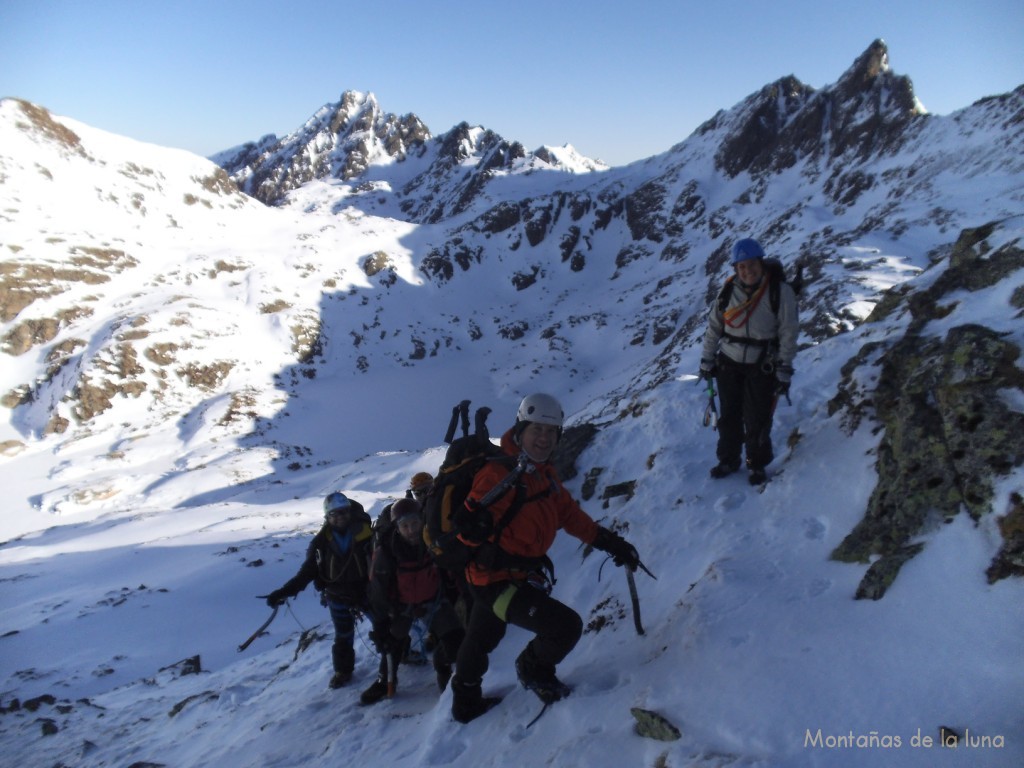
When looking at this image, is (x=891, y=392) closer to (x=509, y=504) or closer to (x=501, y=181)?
(x=509, y=504)

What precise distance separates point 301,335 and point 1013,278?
215ft

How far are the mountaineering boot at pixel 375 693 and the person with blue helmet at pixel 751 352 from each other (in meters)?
5.03

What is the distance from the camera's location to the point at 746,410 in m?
6.31

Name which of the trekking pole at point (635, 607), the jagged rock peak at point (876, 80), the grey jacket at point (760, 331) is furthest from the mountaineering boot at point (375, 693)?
the jagged rock peak at point (876, 80)

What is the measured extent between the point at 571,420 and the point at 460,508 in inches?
841

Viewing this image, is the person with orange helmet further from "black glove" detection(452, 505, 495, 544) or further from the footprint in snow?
the footprint in snow

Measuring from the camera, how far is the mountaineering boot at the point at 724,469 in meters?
6.79

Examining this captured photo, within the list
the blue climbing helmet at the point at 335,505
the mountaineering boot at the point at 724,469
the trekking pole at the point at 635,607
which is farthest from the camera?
the mountaineering boot at the point at 724,469

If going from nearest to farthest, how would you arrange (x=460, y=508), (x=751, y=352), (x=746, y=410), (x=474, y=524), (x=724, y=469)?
1. (x=474, y=524)
2. (x=460, y=508)
3. (x=751, y=352)
4. (x=746, y=410)
5. (x=724, y=469)

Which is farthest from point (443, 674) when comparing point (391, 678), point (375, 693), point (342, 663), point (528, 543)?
point (528, 543)

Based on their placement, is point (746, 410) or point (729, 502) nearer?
point (729, 502)

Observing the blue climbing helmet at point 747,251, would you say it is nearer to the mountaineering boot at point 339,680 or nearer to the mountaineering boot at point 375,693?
the mountaineering boot at point 375,693

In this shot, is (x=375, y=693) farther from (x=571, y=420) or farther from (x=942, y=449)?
(x=571, y=420)

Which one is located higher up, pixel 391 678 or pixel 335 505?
pixel 335 505
